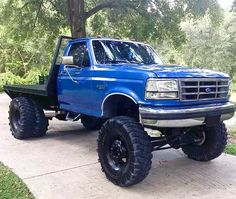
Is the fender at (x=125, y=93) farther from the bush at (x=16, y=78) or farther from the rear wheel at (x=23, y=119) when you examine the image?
the bush at (x=16, y=78)

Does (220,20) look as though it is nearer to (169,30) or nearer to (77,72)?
(169,30)

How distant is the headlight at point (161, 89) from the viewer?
15.0 feet

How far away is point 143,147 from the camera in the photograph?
458 cm

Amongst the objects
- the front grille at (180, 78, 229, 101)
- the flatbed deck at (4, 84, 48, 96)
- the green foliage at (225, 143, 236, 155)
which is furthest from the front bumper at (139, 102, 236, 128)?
the flatbed deck at (4, 84, 48, 96)

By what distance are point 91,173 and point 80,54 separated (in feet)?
7.07

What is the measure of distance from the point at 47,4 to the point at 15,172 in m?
9.43

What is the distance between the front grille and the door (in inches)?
67.5

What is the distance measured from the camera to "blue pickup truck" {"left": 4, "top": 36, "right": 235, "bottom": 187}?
4.58 metres

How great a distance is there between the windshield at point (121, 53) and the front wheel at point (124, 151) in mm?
1400

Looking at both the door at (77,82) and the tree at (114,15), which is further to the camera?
the tree at (114,15)

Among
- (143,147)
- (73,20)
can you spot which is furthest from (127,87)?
(73,20)

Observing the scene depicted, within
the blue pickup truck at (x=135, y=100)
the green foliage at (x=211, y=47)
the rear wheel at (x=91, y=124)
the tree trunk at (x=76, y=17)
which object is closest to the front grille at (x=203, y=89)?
the blue pickup truck at (x=135, y=100)

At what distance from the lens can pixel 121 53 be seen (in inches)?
241

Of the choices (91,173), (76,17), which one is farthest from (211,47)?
(91,173)
